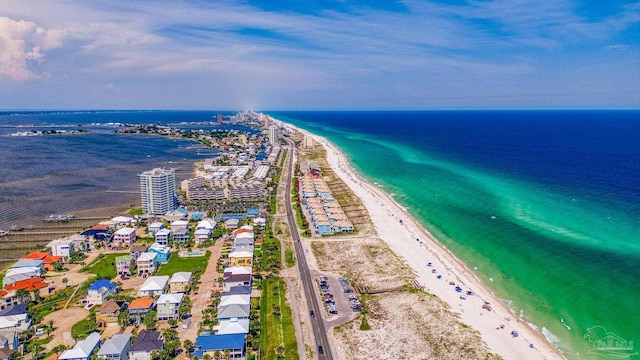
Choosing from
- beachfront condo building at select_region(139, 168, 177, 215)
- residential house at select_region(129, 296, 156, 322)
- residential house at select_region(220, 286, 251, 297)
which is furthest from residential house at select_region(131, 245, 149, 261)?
beachfront condo building at select_region(139, 168, 177, 215)

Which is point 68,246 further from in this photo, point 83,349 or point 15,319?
point 83,349

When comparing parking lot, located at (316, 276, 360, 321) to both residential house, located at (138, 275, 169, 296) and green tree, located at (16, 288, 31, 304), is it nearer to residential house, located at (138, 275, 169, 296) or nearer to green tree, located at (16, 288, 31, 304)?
residential house, located at (138, 275, 169, 296)

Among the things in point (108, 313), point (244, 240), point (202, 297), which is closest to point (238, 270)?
point (202, 297)

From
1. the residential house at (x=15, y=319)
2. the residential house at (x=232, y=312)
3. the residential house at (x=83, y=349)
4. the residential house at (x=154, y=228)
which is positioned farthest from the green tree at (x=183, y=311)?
the residential house at (x=154, y=228)

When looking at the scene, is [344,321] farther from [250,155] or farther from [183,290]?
[250,155]

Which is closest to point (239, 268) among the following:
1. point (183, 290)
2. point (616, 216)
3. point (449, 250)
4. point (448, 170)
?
point (183, 290)

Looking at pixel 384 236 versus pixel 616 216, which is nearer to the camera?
pixel 384 236
